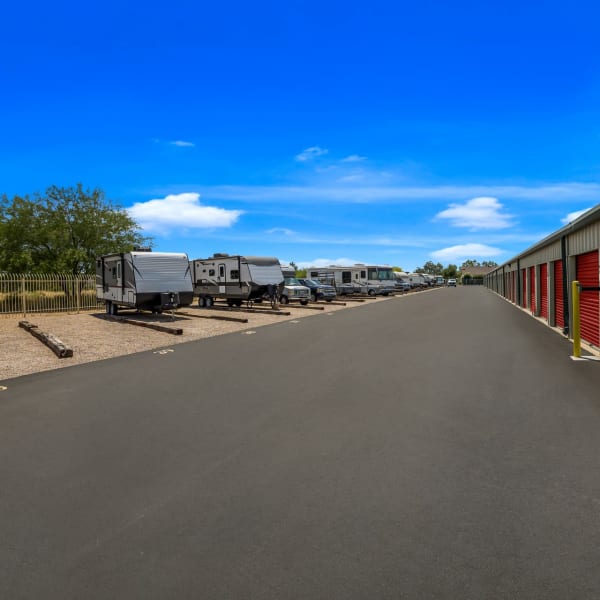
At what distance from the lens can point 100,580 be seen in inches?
107

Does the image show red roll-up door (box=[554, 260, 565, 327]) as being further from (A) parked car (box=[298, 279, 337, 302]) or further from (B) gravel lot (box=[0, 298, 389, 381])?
(A) parked car (box=[298, 279, 337, 302])

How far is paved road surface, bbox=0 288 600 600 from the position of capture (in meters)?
2.75

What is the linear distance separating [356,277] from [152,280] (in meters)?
28.6

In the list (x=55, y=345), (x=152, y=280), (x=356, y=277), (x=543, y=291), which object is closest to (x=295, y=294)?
(x=152, y=280)

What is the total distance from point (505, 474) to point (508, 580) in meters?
1.57

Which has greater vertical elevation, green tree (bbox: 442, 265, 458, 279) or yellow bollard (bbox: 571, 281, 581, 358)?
green tree (bbox: 442, 265, 458, 279)

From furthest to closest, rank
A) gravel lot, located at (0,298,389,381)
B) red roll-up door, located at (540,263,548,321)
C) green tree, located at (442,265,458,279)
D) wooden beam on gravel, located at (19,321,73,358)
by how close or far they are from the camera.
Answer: green tree, located at (442,265,458,279)
red roll-up door, located at (540,263,548,321)
wooden beam on gravel, located at (19,321,73,358)
gravel lot, located at (0,298,389,381)

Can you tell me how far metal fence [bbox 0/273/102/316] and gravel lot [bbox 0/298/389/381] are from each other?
3.28 feet

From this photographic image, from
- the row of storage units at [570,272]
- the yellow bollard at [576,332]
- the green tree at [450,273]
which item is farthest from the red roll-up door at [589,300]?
the green tree at [450,273]

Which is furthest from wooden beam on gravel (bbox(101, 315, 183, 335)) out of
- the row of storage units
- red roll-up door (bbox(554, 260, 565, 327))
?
red roll-up door (bbox(554, 260, 565, 327))

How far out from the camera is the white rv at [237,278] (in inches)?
977

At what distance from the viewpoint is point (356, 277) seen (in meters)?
44.7

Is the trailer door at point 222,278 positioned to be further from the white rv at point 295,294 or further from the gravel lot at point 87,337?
the white rv at point 295,294

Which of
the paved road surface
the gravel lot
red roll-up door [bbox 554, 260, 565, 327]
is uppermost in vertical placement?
red roll-up door [bbox 554, 260, 565, 327]
